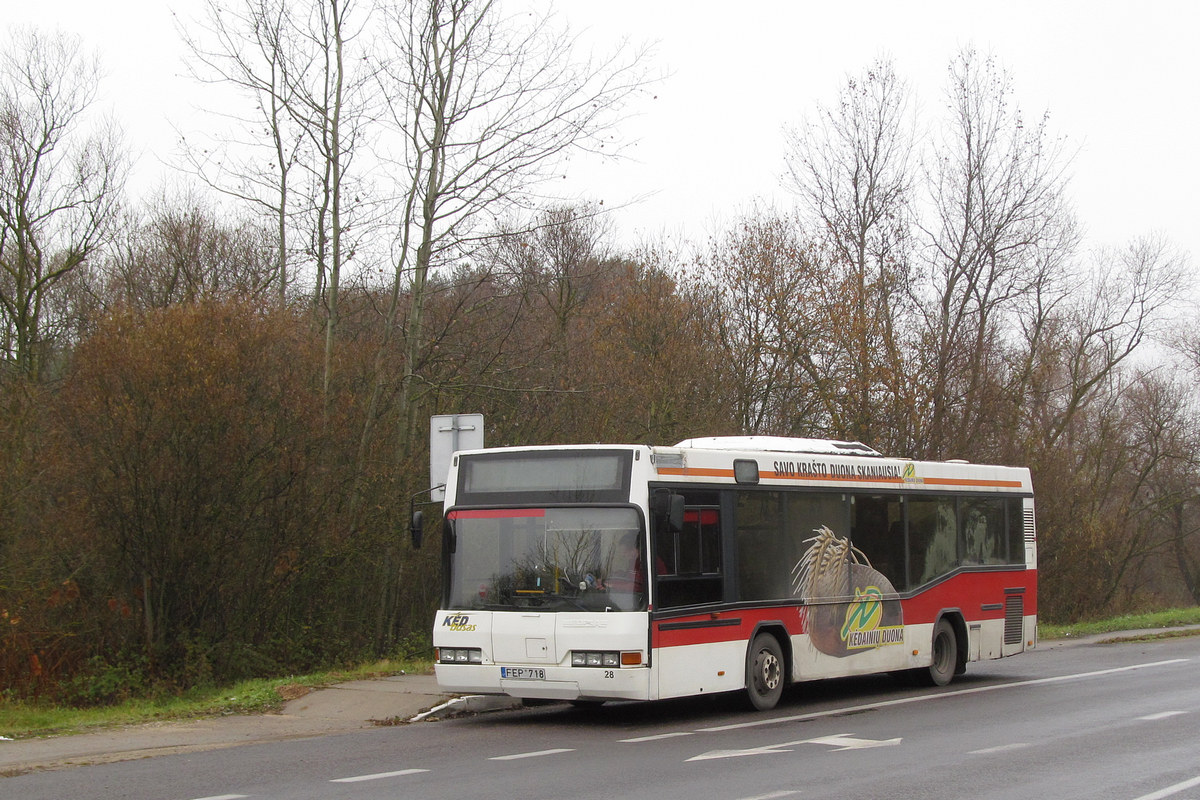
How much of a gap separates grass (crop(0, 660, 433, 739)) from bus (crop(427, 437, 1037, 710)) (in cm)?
248

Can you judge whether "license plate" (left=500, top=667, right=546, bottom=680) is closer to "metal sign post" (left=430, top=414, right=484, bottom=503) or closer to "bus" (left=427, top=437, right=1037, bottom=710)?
"bus" (left=427, top=437, right=1037, bottom=710)

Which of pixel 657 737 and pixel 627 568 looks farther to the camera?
pixel 627 568

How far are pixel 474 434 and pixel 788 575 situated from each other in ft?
14.2

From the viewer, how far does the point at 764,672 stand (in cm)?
1339

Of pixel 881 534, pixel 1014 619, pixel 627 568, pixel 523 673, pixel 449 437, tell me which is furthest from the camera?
pixel 1014 619

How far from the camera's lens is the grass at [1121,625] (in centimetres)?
2702

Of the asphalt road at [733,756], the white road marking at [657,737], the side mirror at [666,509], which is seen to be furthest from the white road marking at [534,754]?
the side mirror at [666,509]

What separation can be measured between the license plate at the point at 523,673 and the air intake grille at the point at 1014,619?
27.9 ft

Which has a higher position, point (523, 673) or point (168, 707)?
point (523, 673)

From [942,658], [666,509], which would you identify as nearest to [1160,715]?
[942,658]

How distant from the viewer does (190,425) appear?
1678cm

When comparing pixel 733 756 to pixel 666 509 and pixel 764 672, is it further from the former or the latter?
pixel 764 672

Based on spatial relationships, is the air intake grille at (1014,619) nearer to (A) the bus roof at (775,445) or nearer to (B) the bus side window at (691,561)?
(A) the bus roof at (775,445)

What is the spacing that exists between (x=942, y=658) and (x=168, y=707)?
9621 mm
